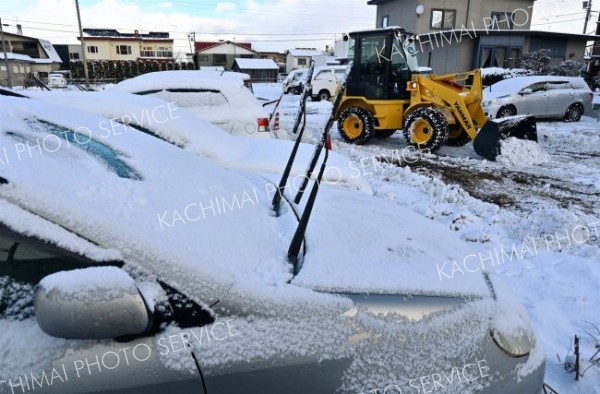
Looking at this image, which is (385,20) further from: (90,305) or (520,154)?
(90,305)

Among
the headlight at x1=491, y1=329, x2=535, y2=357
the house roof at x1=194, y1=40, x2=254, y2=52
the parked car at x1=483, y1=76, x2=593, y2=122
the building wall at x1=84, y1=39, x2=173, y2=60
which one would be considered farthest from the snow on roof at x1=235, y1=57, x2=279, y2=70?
the headlight at x1=491, y1=329, x2=535, y2=357

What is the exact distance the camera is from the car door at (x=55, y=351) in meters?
1.21

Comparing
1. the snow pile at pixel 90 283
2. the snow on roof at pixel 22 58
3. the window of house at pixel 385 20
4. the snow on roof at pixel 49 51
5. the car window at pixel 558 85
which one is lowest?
the snow pile at pixel 90 283

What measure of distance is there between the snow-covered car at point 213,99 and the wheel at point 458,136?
208 inches

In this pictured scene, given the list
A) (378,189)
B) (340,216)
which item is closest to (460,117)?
(378,189)

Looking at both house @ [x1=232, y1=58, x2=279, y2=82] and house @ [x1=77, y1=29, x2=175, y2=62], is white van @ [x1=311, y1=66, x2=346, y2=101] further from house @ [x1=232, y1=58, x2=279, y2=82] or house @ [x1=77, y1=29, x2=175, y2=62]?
Result: house @ [x1=77, y1=29, x2=175, y2=62]

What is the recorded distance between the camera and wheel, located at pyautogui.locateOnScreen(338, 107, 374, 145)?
1023 cm

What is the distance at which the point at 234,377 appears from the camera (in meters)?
1.32

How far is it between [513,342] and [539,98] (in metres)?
14.2

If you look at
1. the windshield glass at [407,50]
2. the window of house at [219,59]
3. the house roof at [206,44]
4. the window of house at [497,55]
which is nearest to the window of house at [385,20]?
the window of house at [497,55]

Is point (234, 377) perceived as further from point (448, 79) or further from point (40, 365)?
point (448, 79)

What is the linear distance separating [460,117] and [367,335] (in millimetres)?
8596

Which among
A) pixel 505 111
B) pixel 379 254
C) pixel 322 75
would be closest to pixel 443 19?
pixel 322 75

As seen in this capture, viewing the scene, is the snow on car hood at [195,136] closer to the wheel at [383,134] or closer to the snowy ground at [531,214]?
the snowy ground at [531,214]
